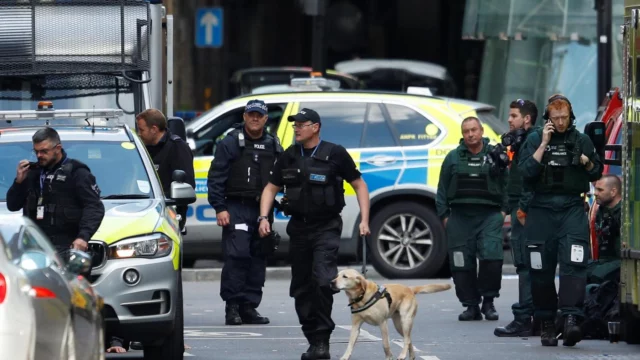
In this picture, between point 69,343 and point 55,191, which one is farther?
point 55,191

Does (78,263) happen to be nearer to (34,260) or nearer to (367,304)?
(34,260)

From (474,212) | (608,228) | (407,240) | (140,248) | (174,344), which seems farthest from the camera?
(407,240)

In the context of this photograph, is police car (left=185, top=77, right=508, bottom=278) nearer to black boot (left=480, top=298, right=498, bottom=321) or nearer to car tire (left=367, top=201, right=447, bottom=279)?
car tire (left=367, top=201, right=447, bottom=279)

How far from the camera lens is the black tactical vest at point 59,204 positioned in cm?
983

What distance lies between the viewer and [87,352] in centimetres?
764

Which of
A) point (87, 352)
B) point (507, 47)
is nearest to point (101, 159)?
point (87, 352)

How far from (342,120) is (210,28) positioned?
8.44 meters

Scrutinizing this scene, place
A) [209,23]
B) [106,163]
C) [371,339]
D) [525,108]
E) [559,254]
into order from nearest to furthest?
1. [106,163]
2. [559,254]
3. [371,339]
4. [525,108]
5. [209,23]

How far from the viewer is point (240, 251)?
12.8 metres

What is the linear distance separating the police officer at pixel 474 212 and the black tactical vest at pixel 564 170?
2.17 m

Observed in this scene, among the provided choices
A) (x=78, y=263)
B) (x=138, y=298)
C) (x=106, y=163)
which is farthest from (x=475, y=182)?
(x=78, y=263)

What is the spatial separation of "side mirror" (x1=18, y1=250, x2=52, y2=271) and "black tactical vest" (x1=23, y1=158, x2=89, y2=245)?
2.58m

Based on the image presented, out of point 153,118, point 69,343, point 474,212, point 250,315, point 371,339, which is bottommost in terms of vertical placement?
point 250,315

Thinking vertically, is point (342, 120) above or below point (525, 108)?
below
